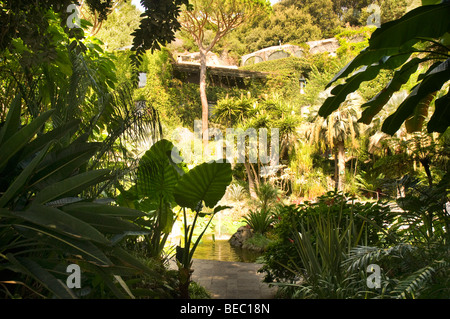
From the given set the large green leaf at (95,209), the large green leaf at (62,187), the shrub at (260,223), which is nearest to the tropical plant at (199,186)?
the large green leaf at (95,209)

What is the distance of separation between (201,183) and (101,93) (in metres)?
1.03

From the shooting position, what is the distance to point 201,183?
328 cm

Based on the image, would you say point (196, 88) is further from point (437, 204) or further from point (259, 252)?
point (437, 204)

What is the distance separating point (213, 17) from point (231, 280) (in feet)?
42.7

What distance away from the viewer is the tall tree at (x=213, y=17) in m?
15.1

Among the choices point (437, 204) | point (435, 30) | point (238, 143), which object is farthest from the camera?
point (238, 143)

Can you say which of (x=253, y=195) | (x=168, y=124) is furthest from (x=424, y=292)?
(x=168, y=124)

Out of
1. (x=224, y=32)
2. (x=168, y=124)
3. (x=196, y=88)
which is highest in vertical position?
(x=224, y=32)

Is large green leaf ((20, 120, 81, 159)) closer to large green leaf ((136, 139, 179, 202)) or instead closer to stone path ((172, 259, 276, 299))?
large green leaf ((136, 139, 179, 202))

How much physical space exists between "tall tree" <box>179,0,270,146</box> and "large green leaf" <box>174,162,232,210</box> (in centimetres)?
1130

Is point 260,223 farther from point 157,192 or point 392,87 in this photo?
point 392,87

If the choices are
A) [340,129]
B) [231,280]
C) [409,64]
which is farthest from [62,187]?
→ [340,129]

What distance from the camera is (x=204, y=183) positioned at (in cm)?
328

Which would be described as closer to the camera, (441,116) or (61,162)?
(61,162)
